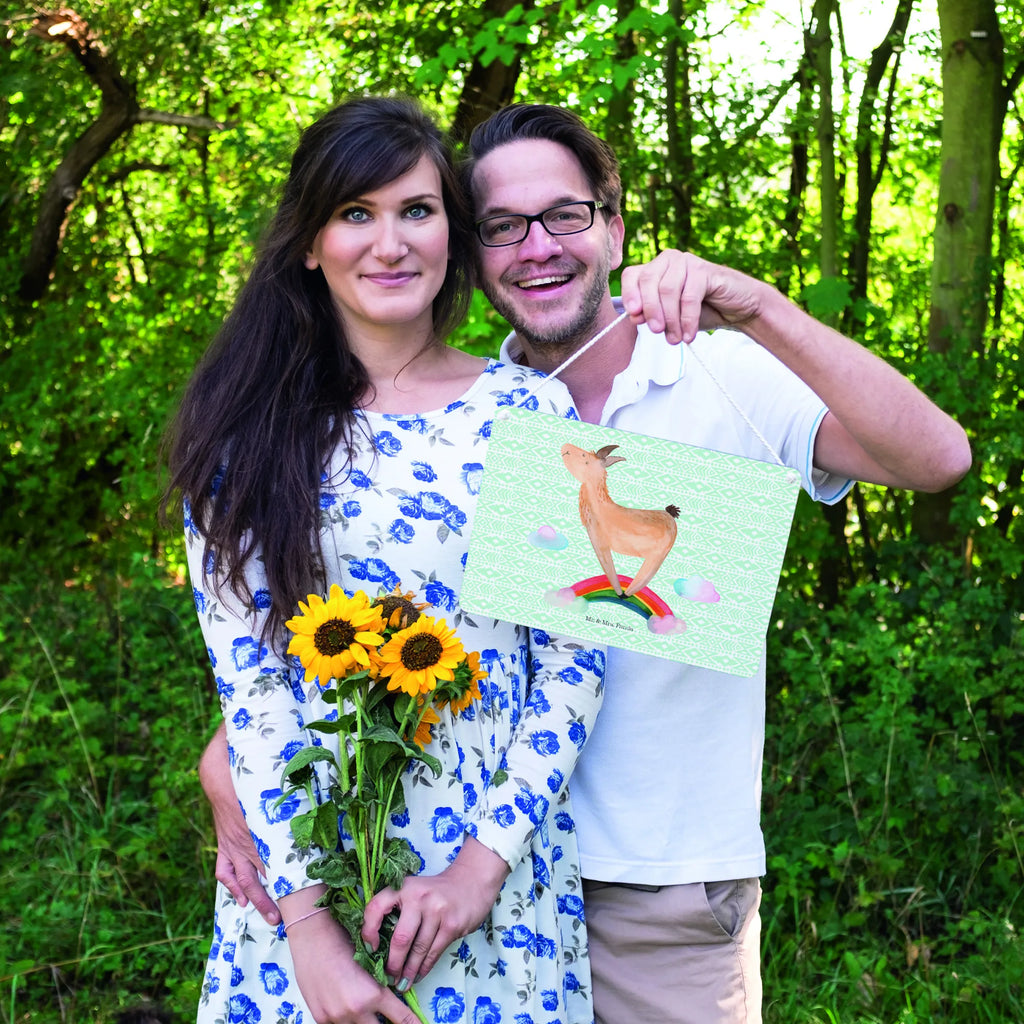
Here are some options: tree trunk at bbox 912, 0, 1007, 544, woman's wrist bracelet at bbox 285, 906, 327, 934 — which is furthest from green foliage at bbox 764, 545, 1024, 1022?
woman's wrist bracelet at bbox 285, 906, 327, 934

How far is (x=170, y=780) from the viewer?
12.8ft

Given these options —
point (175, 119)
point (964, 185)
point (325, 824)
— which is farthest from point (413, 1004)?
point (175, 119)

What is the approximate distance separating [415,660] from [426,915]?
0.36 m

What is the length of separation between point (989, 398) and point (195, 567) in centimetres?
340

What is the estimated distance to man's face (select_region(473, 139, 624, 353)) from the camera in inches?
83.9

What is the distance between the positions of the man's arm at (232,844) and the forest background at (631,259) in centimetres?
141

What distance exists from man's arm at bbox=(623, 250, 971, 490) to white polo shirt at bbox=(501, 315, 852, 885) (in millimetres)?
182

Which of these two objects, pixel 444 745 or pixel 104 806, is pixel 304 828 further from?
pixel 104 806

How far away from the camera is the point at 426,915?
5.16 ft

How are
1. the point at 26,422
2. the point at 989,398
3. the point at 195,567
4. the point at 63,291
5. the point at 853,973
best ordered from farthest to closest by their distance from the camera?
the point at 63,291
the point at 26,422
the point at 989,398
the point at 853,973
the point at 195,567

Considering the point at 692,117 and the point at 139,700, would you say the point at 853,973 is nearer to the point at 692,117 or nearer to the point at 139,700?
the point at 139,700

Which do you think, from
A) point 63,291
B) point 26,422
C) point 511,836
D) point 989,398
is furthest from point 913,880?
point 63,291

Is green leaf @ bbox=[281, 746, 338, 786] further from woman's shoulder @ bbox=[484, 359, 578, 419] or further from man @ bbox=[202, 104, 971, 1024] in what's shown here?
woman's shoulder @ bbox=[484, 359, 578, 419]

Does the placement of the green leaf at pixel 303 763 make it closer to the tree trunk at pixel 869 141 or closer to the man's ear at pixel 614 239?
the man's ear at pixel 614 239
